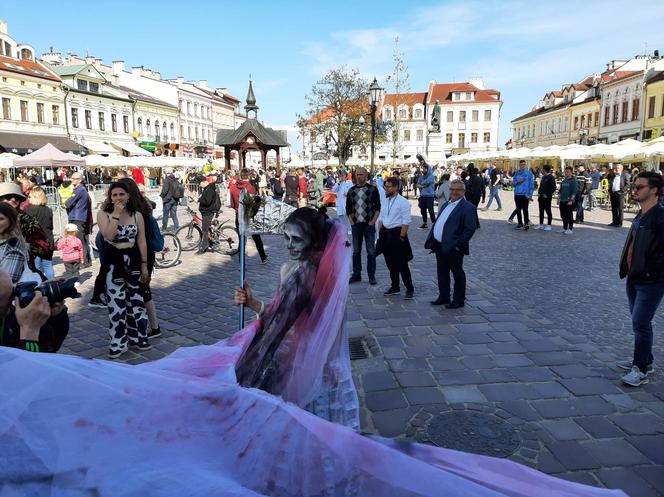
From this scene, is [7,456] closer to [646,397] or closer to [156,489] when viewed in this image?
[156,489]

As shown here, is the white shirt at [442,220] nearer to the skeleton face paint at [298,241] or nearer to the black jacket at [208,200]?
the skeleton face paint at [298,241]

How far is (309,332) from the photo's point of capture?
2842mm

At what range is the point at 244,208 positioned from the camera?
381 centimetres

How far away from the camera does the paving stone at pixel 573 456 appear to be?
3.27 m

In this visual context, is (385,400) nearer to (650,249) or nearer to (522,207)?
(650,249)

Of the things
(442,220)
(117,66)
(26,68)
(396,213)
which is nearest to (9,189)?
(396,213)

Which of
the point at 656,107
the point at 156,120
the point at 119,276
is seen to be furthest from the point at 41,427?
the point at 156,120

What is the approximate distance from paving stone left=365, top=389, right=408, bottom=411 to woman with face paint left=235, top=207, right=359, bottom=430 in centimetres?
116

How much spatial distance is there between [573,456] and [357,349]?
2491 millimetres

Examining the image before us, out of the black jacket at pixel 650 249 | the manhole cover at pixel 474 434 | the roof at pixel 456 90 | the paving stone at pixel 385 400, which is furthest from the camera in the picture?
the roof at pixel 456 90

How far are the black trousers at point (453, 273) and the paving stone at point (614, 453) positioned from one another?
11.4ft

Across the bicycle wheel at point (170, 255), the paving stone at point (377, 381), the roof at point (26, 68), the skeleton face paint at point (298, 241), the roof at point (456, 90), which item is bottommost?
the paving stone at point (377, 381)

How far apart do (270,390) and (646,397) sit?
3.32m

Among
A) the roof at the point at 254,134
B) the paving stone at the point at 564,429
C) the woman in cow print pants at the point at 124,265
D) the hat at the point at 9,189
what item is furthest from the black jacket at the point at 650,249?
the roof at the point at 254,134
